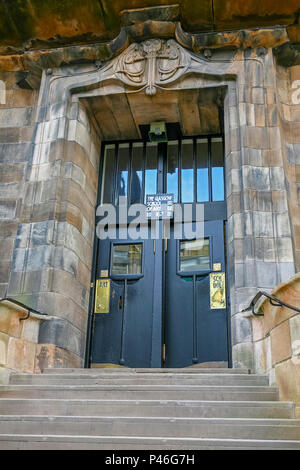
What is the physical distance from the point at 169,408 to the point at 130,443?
0.92 metres

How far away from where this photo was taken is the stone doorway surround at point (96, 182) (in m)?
7.45

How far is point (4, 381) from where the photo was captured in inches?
246

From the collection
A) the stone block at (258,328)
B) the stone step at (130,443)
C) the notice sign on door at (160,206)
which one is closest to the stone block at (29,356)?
the stone step at (130,443)

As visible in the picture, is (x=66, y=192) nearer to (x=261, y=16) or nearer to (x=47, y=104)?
(x=47, y=104)

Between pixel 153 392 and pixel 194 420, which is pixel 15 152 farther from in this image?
pixel 194 420

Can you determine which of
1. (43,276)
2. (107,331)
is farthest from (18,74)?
(107,331)

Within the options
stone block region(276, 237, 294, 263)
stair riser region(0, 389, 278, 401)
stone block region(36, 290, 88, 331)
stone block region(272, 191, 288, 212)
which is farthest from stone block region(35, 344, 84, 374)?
stone block region(272, 191, 288, 212)

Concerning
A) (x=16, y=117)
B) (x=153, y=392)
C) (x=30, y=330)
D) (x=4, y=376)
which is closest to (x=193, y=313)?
(x=30, y=330)

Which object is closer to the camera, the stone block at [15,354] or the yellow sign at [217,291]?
the stone block at [15,354]

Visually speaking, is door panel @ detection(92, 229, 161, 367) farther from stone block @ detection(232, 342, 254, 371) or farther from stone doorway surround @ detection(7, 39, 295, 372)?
stone block @ detection(232, 342, 254, 371)

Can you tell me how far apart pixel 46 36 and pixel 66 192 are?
3.39 metres

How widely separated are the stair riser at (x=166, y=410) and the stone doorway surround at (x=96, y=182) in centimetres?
203

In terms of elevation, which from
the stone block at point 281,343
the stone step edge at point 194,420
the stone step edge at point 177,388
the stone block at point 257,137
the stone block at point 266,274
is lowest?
the stone step edge at point 194,420

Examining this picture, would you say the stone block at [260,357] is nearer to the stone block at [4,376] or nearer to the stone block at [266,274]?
the stone block at [266,274]
